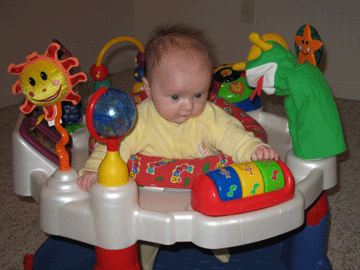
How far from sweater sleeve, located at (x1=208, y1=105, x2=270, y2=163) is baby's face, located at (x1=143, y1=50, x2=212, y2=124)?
0.08m

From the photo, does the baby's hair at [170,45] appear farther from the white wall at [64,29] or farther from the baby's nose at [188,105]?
the white wall at [64,29]

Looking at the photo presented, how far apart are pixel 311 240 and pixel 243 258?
0.52ft

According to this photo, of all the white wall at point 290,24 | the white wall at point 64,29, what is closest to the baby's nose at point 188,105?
the white wall at point 64,29

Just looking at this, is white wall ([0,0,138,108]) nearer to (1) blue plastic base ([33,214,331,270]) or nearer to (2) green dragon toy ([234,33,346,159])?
(1) blue plastic base ([33,214,331,270])

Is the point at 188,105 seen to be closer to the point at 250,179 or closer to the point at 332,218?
the point at 250,179

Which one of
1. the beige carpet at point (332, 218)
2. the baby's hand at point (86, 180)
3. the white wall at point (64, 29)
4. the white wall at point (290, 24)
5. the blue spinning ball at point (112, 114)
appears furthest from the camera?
the white wall at point (290, 24)

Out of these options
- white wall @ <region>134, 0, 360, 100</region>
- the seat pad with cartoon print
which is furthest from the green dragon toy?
white wall @ <region>134, 0, 360, 100</region>

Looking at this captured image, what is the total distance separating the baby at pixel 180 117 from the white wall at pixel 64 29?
3.50 ft

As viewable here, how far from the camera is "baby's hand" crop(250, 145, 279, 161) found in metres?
0.77

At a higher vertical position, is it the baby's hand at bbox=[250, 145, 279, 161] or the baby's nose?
the baby's nose

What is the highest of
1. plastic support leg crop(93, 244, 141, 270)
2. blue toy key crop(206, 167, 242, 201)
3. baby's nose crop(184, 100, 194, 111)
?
baby's nose crop(184, 100, 194, 111)

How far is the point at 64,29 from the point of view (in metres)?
1.95

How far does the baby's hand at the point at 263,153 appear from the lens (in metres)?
0.77

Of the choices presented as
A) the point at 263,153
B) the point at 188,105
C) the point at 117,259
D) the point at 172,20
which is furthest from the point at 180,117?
the point at 172,20
